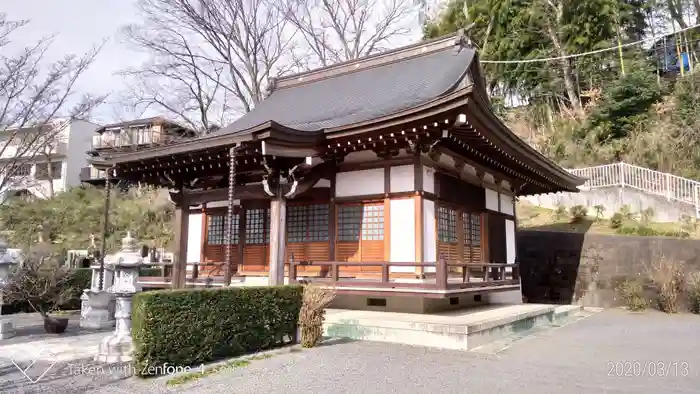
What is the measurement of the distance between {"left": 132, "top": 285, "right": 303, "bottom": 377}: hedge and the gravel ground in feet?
1.41

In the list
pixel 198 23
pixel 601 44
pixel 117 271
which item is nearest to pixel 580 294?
pixel 117 271

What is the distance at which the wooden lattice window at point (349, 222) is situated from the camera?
1036 centimetres

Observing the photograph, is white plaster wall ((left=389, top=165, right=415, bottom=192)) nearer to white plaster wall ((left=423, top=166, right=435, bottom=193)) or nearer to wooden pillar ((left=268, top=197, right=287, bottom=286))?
white plaster wall ((left=423, top=166, right=435, bottom=193))

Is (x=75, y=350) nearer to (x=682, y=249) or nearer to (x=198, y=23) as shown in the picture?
(x=682, y=249)

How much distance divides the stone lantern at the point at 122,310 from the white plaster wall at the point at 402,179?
5.10m

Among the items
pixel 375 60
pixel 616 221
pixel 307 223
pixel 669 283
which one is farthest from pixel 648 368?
pixel 616 221

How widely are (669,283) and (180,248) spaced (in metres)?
12.9

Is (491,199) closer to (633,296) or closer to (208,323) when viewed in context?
(633,296)

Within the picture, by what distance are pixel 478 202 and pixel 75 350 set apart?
9045 millimetres

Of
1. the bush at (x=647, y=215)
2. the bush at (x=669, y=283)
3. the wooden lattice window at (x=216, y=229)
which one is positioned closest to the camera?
the wooden lattice window at (x=216, y=229)

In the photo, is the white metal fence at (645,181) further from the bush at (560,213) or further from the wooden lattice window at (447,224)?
the wooden lattice window at (447,224)

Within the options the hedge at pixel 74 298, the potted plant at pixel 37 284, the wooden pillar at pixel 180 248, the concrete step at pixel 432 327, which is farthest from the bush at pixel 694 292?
the hedge at pixel 74 298

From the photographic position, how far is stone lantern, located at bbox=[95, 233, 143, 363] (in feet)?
21.0

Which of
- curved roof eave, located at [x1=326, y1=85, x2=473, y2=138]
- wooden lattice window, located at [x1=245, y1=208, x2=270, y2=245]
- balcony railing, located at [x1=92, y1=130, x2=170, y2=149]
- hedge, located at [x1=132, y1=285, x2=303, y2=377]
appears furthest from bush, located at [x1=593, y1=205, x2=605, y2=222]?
balcony railing, located at [x1=92, y1=130, x2=170, y2=149]
